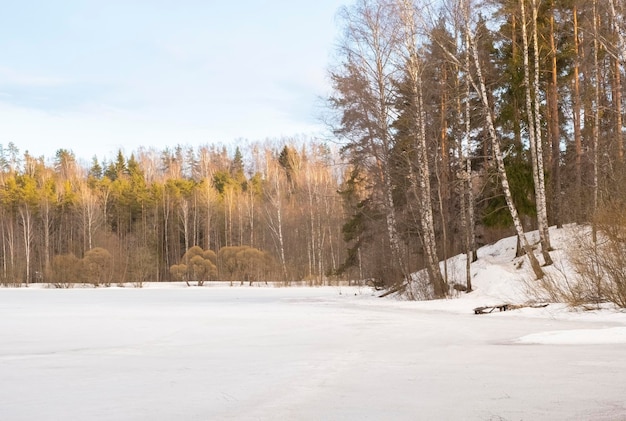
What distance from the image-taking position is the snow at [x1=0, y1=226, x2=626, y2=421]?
4078 mm

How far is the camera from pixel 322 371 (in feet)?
19.0

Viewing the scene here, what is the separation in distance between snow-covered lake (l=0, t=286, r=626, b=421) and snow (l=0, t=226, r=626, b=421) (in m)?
0.02

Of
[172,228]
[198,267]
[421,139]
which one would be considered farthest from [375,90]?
[172,228]

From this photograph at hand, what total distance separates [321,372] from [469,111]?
1574cm

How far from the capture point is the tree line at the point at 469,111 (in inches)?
702

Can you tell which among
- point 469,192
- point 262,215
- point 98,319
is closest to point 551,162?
point 469,192

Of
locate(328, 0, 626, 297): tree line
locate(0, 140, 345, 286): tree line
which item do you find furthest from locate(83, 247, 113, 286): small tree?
locate(328, 0, 626, 297): tree line

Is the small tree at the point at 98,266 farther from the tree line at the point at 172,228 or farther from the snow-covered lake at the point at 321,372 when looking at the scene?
the snow-covered lake at the point at 321,372

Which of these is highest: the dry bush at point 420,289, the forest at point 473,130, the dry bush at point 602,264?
the forest at point 473,130

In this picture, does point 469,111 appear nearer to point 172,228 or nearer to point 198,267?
point 198,267

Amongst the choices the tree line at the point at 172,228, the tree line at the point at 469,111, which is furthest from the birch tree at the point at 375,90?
the tree line at the point at 172,228

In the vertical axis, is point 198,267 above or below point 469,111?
below

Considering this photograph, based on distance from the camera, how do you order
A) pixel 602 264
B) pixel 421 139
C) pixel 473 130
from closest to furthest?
pixel 602 264, pixel 421 139, pixel 473 130

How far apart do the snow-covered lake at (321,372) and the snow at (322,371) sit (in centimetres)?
2
